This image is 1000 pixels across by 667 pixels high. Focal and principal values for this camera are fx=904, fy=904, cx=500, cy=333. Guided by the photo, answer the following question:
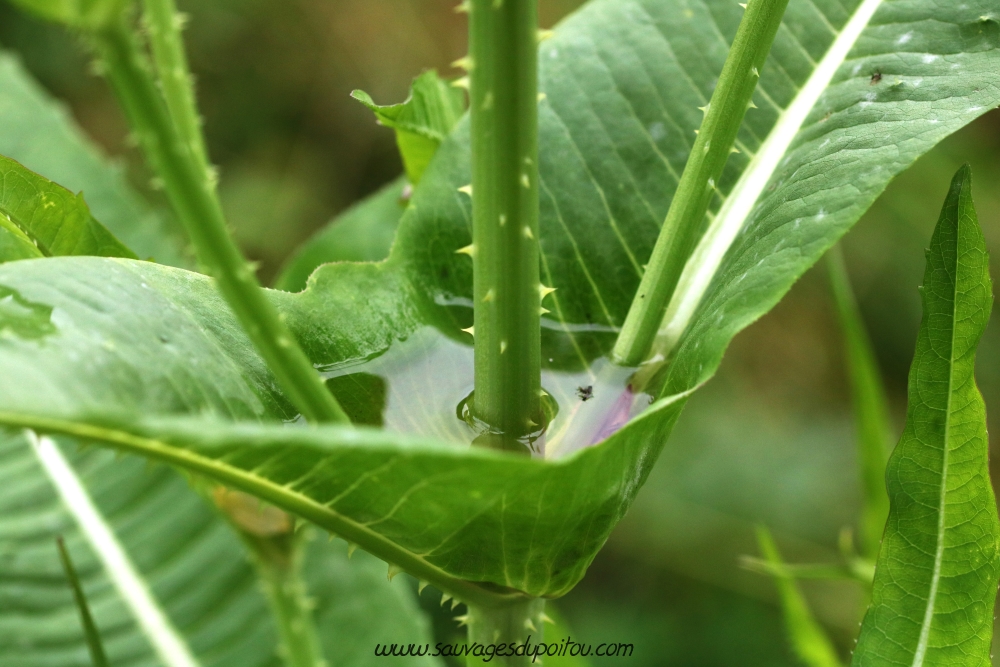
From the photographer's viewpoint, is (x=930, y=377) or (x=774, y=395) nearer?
(x=930, y=377)

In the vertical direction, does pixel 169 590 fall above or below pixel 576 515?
below

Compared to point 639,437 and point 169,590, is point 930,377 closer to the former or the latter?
point 639,437

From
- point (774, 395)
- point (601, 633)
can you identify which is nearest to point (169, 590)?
point (601, 633)

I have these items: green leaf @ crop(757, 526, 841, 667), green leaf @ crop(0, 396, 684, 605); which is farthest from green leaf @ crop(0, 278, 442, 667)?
green leaf @ crop(0, 396, 684, 605)

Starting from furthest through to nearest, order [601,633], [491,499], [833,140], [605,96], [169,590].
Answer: [601,633] → [169,590] → [605,96] → [833,140] → [491,499]

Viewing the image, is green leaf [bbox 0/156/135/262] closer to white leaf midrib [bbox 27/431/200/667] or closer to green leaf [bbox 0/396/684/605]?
green leaf [bbox 0/396/684/605]

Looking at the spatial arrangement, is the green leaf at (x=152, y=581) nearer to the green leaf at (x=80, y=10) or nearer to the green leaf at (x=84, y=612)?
the green leaf at (x=84, y=612)
